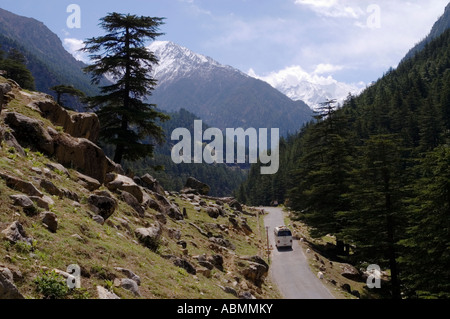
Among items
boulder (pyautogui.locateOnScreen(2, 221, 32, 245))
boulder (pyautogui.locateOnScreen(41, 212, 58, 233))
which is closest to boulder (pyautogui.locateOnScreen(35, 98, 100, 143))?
boulder (pyautogui.locateOnScreen(41, 212, 58, 233))

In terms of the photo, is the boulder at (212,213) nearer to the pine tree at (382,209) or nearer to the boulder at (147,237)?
the pine tree at (382,209)

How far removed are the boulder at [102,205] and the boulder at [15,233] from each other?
5.08 m

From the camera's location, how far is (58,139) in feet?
53.6

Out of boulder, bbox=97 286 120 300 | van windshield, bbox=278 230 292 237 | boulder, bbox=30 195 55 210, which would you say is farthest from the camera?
van windshield, bbox=278 230 292 237

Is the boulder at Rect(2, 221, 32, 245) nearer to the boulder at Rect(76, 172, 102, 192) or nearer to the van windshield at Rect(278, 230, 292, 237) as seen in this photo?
the boulder at Rect(76, 172, 102, 192)

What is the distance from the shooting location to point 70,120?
65.0 feet

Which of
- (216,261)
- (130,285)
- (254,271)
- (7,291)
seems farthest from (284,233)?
(7,291)

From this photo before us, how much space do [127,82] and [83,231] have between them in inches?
653

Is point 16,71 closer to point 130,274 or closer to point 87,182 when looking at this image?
point 87,182

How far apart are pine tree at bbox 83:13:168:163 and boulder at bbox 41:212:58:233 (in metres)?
14.5

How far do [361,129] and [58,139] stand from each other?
101533 millimetres

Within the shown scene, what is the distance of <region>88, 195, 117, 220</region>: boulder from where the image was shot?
13.3 meters

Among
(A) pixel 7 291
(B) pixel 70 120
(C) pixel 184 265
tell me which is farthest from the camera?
(B) pixel 70 120

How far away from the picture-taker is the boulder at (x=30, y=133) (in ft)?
48.5
